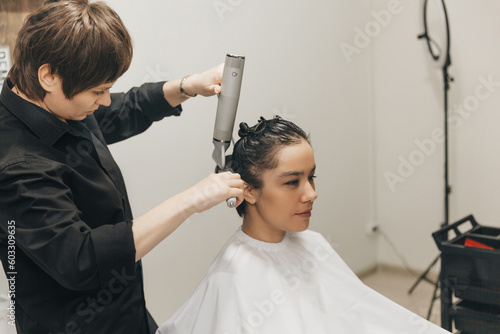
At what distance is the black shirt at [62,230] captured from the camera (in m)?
1.06

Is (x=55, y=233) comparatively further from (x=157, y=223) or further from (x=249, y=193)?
(x=249, y=193)

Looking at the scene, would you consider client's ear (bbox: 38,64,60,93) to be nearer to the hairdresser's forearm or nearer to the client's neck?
the hairdresser's forearm

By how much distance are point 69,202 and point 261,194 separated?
2.17 ft

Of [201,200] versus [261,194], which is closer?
[201,200]

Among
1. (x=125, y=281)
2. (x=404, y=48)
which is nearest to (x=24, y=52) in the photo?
(x=125, y=281)

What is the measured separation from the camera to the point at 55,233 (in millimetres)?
1051

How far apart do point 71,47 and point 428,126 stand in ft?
9.49

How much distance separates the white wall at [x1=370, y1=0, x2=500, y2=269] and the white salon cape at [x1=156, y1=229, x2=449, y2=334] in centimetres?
198

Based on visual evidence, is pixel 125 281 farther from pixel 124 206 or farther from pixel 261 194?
pixel 261 194

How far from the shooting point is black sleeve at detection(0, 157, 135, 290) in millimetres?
1055

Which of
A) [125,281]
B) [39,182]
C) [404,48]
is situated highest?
[404,48]

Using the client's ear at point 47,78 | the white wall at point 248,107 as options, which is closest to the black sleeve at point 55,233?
the client's ear at point 47,78

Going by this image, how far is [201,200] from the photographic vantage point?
120 cm

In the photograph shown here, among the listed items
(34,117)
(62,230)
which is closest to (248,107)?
(34,117)
